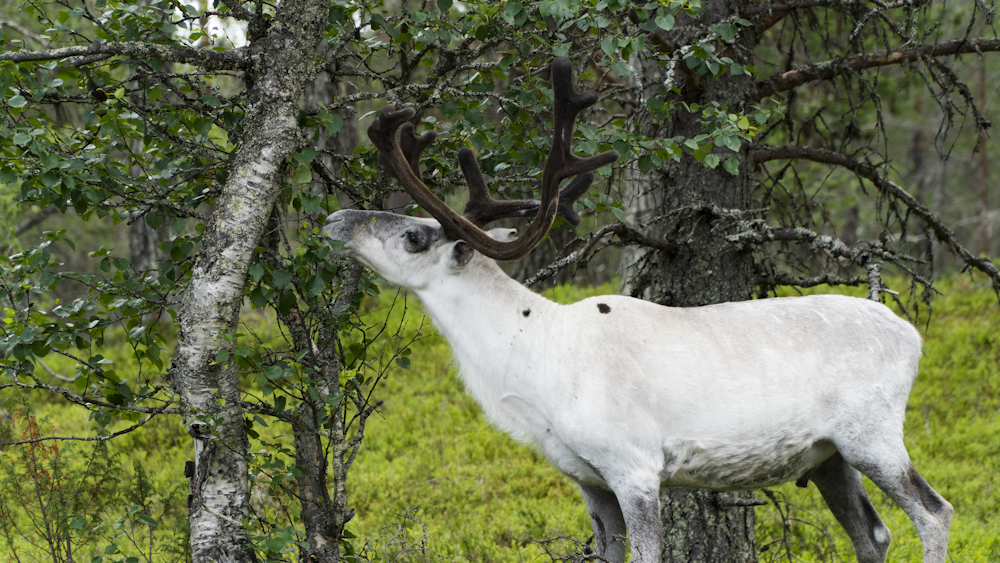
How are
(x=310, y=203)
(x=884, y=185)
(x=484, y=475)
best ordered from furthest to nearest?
(x=484, y=475)
(x=884, y=185)
(x=310, y=203)

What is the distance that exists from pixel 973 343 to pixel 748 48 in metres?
7.71

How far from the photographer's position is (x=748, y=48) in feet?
17.4

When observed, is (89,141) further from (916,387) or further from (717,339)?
(916,387)

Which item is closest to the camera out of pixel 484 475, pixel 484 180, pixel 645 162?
pixel 645 162

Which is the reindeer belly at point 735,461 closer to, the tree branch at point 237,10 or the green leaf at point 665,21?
the green leaf at point 665,21

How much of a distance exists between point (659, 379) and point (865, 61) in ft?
9.95

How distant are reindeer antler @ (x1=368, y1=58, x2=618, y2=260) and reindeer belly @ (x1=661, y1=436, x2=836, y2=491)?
1.36 m

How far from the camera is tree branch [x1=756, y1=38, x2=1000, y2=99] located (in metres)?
5.04

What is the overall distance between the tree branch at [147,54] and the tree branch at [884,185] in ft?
12.4

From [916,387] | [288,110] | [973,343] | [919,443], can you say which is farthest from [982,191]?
[288,110]

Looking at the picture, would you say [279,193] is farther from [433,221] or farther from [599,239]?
[599,239]

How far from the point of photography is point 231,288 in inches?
131

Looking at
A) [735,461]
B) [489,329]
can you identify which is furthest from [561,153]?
[735,461]

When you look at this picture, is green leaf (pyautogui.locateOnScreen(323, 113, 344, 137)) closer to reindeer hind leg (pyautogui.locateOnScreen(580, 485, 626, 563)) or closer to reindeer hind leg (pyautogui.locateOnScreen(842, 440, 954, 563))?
reindeer hind leg (pyautogui.locateOnScreen(580, 485, 626, 563))
